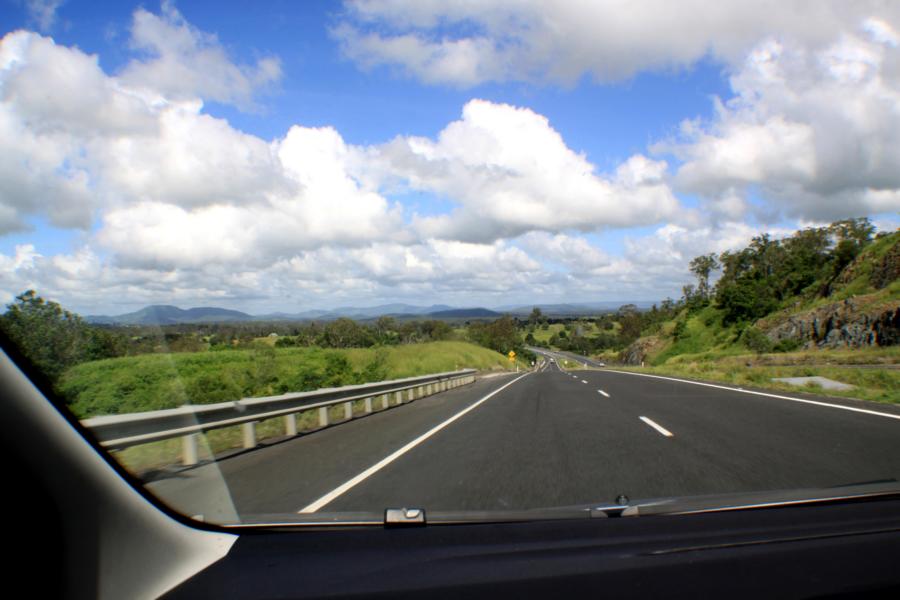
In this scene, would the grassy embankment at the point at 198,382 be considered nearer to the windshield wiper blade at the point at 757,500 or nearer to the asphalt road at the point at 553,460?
the asphalt road at the point at 553,460

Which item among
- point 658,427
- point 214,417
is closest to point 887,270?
point 658,427

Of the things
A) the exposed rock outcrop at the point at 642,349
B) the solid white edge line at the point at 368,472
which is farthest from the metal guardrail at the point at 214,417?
the exposed rock outcrop at the point at 642,349

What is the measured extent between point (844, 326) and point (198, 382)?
57059 mm

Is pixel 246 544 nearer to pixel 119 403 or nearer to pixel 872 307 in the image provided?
pixel 119 403

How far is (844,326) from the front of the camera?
5450 centimetres

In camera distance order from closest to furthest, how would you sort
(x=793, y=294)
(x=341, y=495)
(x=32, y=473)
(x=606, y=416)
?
(x=32, y=473), (x=341, y=495), (x=606, y=416), (x=793, y=294)

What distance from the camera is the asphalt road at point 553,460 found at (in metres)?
6.38

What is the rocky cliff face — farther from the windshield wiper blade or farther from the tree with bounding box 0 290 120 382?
the tree with bounding box 0 290 120 382

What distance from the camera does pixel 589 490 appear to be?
6.50 m

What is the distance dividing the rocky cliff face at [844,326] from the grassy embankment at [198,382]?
127 feet

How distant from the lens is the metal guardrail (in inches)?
248

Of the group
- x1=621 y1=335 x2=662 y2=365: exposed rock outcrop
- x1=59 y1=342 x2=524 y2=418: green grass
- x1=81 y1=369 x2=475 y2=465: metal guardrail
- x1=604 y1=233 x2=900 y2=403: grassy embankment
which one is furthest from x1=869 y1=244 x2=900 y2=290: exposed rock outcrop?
x1=81 y1=369 x2=475 y2=465: metal guardrail

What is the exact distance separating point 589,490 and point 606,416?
6956 mm

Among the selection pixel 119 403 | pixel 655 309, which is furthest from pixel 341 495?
pixel 655 309
